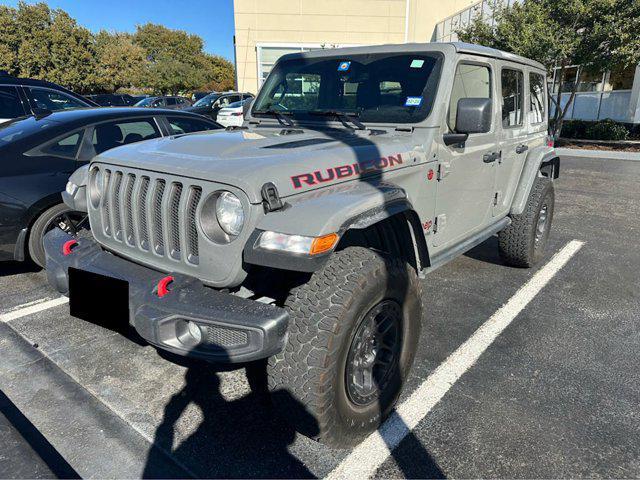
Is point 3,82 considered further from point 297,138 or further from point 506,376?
point 506,376

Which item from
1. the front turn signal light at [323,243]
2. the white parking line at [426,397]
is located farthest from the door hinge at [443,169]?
the front turn signal light at [323,243]

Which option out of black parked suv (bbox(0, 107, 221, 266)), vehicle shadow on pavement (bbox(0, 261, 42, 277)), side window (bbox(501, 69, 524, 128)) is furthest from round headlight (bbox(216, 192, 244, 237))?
vehicle shadow on pavement (bbox(0, 261, 42, 277))

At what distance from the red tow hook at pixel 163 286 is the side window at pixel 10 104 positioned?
7266mm

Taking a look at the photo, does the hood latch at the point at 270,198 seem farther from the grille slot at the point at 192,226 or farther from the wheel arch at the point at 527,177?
the wheel arch at the point at 527,177

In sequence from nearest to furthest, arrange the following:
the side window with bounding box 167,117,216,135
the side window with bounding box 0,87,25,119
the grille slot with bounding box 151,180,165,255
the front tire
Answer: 1. the front tire
2. the grille slot with bounding box 151,180,165,255
3. the side window with bounding box 167,117,216,135
4. the side window with bounding box 0,87,25,119

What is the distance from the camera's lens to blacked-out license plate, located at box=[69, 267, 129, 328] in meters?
2.21

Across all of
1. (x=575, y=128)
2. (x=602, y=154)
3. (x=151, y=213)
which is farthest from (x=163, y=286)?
(x=575, y=128)

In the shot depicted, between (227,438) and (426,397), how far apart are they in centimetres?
115

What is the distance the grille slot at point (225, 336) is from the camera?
1.87 m

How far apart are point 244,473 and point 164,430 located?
1.79 feet

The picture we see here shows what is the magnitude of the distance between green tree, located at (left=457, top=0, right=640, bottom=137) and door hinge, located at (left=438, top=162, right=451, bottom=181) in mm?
11377

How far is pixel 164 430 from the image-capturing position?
7.74 feet

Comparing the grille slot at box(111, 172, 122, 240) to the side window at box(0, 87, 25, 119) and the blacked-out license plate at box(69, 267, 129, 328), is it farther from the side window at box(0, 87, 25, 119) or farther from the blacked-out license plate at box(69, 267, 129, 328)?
the side window at box(0, 87, 25, 119)

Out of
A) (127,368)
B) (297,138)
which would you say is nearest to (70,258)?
(127,368)
